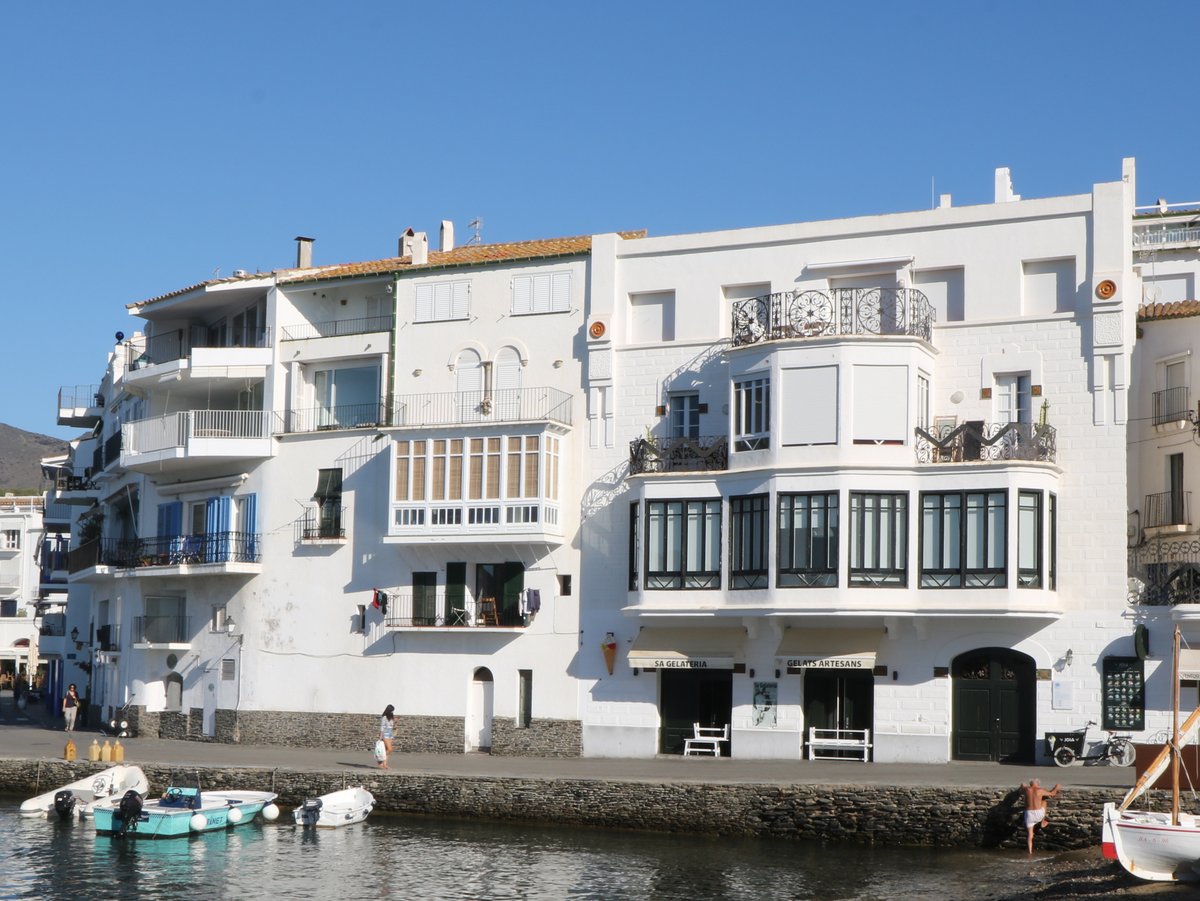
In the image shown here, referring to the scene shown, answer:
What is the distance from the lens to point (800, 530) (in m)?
37.9

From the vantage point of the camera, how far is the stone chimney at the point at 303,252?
2104 inches

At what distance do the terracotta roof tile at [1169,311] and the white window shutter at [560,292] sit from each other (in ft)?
49.6

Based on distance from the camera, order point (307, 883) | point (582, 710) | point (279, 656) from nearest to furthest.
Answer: point (307, 883), point (582, 710), point (279, 656)

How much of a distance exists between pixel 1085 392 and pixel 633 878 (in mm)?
16851

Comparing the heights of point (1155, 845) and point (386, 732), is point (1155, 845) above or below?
below

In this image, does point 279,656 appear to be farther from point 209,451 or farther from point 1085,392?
point 1085,392

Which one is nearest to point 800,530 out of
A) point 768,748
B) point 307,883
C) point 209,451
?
point 768,748

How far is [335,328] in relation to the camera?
47.8 metres

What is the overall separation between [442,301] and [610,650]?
37.5 feet

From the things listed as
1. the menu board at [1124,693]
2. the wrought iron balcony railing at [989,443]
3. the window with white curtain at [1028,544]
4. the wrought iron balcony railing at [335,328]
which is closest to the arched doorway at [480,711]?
the wrought iron balcony railing at [335,328]

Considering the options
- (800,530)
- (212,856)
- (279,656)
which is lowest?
(212,856)

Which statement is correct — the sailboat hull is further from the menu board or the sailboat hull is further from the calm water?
the menu board

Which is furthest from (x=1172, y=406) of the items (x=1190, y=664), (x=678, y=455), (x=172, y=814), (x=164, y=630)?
(x=164, y=630)

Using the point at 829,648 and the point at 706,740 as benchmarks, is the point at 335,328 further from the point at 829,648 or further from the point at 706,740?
the point at 829,648
